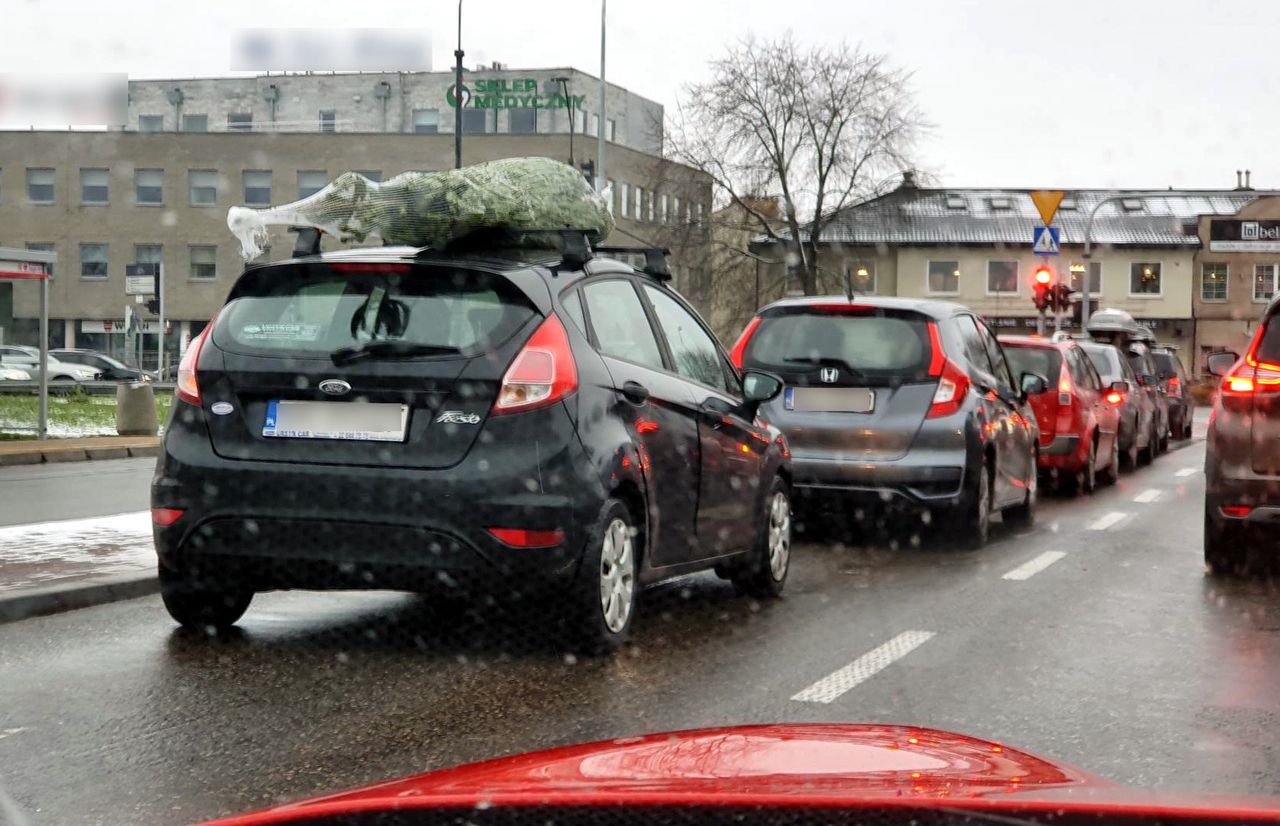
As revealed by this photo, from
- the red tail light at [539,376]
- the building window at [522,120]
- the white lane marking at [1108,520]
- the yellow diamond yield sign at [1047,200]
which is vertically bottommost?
the white lane marking at [1108,520]

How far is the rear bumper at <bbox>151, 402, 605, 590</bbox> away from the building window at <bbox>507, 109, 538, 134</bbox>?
267ft

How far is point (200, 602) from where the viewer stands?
7.14m

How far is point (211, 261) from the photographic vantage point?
76.7 meters

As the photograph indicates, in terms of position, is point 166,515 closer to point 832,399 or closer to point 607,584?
point 607,584

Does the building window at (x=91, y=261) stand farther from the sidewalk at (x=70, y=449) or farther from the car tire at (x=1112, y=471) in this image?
the car tire at (x=1112, y=471)

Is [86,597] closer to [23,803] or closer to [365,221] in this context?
[365,221]

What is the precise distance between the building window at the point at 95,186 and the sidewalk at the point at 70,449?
5573 centimetres

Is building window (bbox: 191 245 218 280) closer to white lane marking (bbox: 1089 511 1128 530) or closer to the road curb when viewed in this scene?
white lane marking (bbox: 1089 511 1128 530)

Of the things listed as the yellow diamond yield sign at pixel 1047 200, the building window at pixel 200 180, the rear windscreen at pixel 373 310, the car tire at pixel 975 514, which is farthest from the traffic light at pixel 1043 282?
the building window at pixel 200 180

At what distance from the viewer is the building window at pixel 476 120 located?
3451 inches

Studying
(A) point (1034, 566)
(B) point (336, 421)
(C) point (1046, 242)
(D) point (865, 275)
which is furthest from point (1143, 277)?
(B) point (336, 421)

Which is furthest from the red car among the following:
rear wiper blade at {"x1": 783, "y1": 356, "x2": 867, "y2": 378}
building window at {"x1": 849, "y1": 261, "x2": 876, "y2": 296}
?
building window at {"x1": 849, "y1": 261, "x2": 876, "y2": 296}

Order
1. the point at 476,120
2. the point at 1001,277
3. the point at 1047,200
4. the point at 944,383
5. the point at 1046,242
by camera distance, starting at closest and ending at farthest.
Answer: the point at 944,383
the point at 1047,200
the point at 1046,242
the point at 1001,277
the point at 476,120

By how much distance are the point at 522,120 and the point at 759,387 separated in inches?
3176
